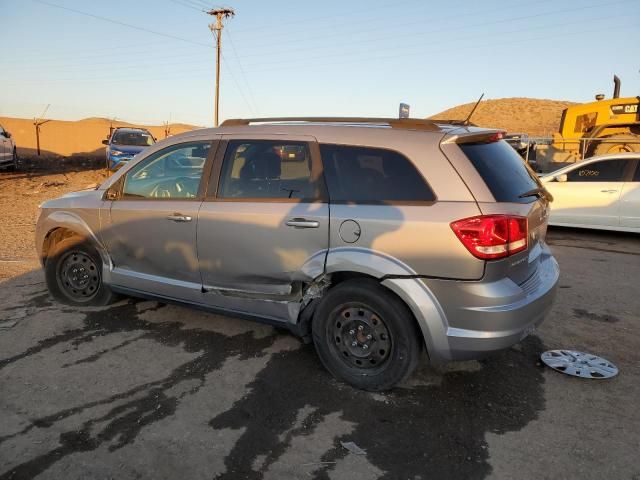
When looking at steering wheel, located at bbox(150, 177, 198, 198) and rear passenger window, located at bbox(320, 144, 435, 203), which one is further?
steering wheel, located at bbox(150, 177, 198, 198)

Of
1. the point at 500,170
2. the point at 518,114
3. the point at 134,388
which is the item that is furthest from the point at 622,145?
the point at 518,114

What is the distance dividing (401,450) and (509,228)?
4.76 feet

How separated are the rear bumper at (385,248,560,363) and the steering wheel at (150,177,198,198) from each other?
6.34 ft

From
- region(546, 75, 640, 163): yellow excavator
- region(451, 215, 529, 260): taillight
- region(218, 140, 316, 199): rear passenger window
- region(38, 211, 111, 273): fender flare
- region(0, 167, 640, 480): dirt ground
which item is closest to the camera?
region(0, 167, 640, 480): dirt ground

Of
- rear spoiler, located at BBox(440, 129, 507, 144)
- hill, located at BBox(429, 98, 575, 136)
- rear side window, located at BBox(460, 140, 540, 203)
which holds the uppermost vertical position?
hill, located at BBox(429, 98, 575, 136)

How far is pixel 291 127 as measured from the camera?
386 cm

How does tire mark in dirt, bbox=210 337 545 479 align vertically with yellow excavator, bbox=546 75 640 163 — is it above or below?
below

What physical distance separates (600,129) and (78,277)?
52.0ft

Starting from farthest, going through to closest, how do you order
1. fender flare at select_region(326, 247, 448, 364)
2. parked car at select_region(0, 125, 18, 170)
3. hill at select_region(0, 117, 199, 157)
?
hill at select_region(0, 117, 199, 157), parked car at select_region(0, 125, 18, 170), fender flare at select_region(326, 247, 448, 364)

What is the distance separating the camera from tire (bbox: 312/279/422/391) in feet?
11.0

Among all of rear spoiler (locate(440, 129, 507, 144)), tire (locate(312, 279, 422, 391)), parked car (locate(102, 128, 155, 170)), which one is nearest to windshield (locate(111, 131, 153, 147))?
parked car (locate(102, 128, 155, 170))

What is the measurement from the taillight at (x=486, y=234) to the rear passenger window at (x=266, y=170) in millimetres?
1096

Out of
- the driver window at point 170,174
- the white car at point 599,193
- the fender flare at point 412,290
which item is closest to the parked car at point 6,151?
the driver window at point 170,174

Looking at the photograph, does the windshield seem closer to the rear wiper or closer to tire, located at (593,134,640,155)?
tire, located at (593,134,640,155)
